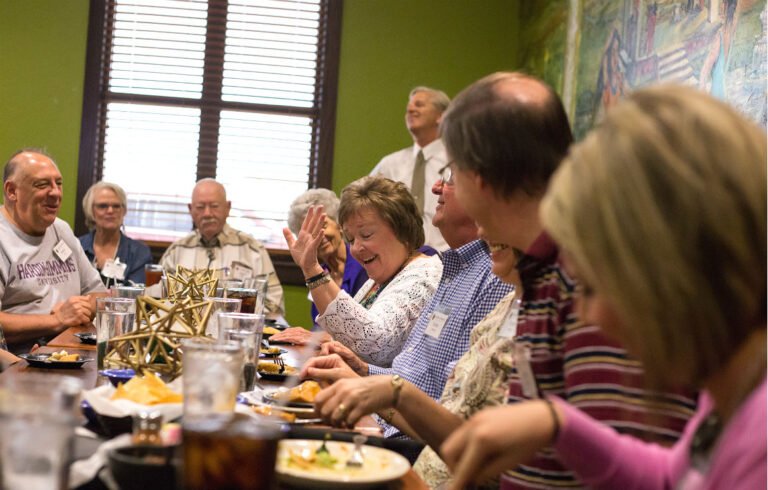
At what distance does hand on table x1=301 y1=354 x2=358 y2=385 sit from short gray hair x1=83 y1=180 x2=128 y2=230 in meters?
4.43

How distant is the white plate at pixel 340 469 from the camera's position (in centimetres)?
115

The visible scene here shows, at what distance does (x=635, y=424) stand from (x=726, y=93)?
8.93ft

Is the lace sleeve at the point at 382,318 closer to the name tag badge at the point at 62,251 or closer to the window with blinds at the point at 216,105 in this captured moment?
the name tag badge at the point at 62,251

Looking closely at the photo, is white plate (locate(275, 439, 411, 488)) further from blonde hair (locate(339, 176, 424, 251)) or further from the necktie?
the necktie

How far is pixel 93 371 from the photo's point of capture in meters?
2.31

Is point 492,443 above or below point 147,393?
above

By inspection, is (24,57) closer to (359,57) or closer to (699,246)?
(359,57)

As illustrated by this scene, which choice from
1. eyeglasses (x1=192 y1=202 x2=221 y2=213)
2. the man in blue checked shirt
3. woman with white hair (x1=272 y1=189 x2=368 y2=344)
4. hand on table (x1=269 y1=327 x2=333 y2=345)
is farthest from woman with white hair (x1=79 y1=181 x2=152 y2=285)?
the man in blue checked shirt

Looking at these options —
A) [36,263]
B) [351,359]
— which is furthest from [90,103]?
[351,359]

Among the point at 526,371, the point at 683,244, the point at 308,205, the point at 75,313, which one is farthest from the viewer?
the point at 308,205

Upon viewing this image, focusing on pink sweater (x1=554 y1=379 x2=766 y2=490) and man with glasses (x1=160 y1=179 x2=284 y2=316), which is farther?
man with glasses (x1=160 y1=179 x2=284 y2=316)

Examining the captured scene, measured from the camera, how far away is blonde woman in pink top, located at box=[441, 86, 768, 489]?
31.1 inches

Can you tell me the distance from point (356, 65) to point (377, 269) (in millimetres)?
4194

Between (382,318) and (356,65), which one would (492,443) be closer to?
(382,318)
